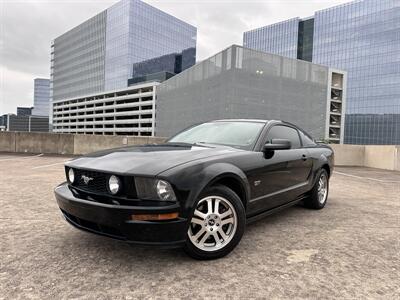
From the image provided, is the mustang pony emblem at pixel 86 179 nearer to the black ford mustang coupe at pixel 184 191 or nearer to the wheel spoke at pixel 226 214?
the black ford mustang coupe at pixel 184 191

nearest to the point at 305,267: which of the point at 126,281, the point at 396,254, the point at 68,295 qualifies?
the point at 396,254

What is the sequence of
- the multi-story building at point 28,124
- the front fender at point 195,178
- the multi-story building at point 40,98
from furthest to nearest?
the multi-story building at point 40,98 → the multi-story building at point 28,124 → the front fender at point 195,178

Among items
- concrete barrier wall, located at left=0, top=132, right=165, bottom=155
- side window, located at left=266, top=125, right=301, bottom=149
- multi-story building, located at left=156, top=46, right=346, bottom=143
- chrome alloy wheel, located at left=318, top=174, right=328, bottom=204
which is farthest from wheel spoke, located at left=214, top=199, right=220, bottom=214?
multi-story building, located at left=156, top=46, right=346, bottom=143

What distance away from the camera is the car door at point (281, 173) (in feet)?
11.8

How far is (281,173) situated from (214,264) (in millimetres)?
1547

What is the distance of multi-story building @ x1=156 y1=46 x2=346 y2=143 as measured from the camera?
4444cm

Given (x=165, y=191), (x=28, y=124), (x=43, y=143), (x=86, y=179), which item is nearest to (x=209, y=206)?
(x=165, y=191)

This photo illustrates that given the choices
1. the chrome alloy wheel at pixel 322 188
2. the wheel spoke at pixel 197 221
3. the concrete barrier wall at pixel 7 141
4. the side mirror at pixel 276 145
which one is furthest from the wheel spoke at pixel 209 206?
the concrete barrier wall at pixel 7 141

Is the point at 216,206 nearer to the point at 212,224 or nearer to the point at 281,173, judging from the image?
the point at 212,224

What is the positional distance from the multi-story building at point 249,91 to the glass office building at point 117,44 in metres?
46.5

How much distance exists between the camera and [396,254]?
10.9ft

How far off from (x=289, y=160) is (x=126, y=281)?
2.53 meters

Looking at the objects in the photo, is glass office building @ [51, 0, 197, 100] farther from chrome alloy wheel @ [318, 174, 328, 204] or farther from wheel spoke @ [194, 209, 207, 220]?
wheel spoke @ [194, 209, 207, 220]

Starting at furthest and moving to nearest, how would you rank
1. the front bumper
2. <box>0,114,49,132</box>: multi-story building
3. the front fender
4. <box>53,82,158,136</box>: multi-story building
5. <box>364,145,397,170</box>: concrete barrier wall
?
<box>0,114,49,132</box>: multi-story building < <box>53,82,158,136</box>: multi-story building < <box>364,145,397,170</box>: concrete barrier wall < the front fender < the front bumper
